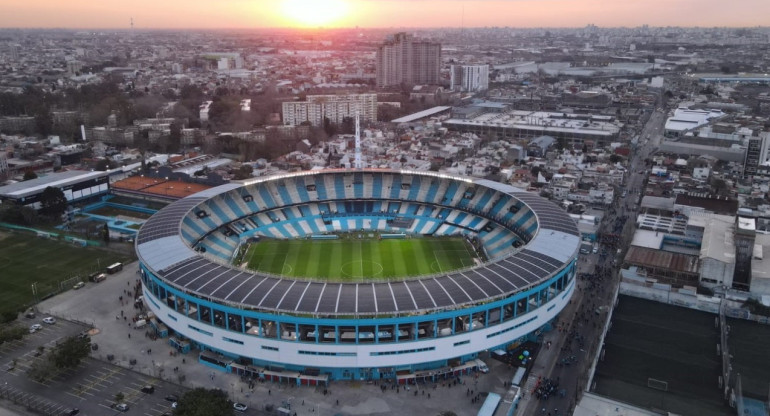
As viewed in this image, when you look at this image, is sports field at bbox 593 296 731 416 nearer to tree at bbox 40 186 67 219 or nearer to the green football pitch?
the green football pitch

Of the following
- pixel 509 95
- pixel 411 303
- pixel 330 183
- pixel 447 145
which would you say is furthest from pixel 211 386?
pixel 509 95

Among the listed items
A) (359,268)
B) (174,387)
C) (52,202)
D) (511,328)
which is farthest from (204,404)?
(52,202)

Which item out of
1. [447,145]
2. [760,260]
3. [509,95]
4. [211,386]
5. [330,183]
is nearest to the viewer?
[211,386]

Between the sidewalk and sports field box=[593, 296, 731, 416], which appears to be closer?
sports field box=[593, 296, 731, 416]

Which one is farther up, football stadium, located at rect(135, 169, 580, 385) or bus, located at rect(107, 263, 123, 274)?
football stadium, located at rect(135, 169, 580, 385)

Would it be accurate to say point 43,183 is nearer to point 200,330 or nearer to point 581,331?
point 200,330

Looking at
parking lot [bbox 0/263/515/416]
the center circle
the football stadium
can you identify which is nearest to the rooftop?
the football stadium

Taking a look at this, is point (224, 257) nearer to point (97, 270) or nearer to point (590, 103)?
point (97, 270)
